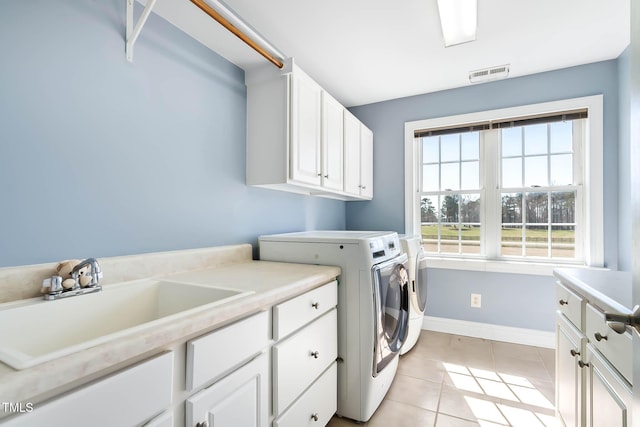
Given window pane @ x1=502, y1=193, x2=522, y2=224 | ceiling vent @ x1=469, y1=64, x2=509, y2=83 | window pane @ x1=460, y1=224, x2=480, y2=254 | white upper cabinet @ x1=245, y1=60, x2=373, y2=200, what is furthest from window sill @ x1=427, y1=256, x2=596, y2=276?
ceiling vent @ x1=469, y1=64, x2=509, y2=83

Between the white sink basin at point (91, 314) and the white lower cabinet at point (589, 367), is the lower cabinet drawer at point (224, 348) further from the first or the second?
the white lower cabinet at point (589, 367)

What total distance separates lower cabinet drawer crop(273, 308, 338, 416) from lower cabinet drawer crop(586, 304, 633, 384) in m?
1.08

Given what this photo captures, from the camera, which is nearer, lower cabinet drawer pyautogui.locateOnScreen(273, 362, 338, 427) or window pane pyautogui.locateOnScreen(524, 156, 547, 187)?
lower cabinet drawer pyautogui.locateOnScreen(273, 362, 338, 427)

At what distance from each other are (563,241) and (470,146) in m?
1.17

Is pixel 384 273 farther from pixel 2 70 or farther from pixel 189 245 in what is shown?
pixel 2 70

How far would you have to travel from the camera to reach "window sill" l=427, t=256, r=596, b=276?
8.63 ft

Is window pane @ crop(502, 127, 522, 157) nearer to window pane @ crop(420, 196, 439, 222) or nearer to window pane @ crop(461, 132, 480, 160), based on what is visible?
window pane @ crop(461, 132, 480, 160)

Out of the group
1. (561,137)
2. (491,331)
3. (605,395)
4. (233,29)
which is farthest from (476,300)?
(233,29)

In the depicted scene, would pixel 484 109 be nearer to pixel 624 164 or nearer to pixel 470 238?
pixel 624 164

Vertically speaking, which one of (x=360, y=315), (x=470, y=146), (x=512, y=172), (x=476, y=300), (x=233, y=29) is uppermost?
(x=233, y=29)

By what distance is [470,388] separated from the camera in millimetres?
2033

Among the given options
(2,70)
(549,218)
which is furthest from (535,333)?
(2,70)

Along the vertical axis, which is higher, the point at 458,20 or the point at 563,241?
the point at 458,20

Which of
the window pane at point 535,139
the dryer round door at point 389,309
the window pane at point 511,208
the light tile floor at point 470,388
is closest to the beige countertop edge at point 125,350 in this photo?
the dryer round door at point 389,309
